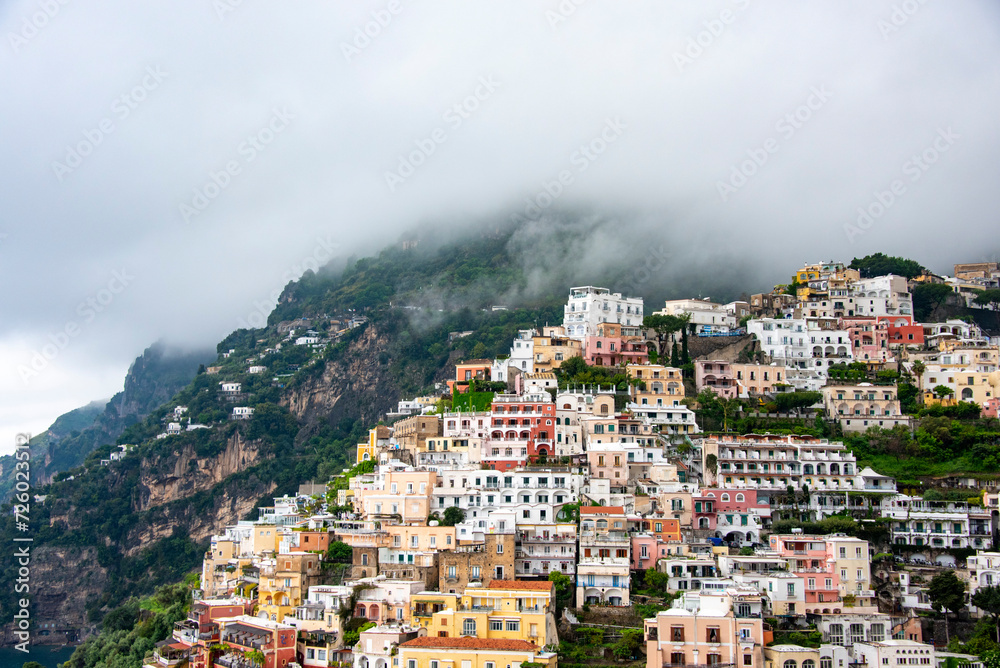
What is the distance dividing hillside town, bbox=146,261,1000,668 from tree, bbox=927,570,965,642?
0.31ft

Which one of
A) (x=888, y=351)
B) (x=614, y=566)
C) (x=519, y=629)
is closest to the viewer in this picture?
(x=519, y=629)

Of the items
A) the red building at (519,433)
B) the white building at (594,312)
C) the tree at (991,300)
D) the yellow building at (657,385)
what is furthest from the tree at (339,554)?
the tree at (991,300)

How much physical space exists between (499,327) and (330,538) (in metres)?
49.8

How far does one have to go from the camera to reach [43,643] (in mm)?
99188

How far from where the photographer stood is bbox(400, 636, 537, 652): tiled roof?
40.4 m

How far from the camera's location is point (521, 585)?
44281mm

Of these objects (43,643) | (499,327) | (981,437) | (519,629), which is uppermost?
(499,327)

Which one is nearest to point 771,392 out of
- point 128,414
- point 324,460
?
point 324,460

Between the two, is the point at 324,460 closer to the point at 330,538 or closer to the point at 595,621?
the point at 330,538

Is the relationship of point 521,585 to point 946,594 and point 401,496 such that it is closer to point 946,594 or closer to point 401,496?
point 401,496

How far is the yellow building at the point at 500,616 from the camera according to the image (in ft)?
138

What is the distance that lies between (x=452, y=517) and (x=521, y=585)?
30.0 ft

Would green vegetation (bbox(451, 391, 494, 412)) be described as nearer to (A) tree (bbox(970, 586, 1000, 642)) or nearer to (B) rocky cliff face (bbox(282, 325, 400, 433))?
(A) tree (bbox(970, 586, 1000, 642))

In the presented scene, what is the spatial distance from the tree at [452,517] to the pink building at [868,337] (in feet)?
114
